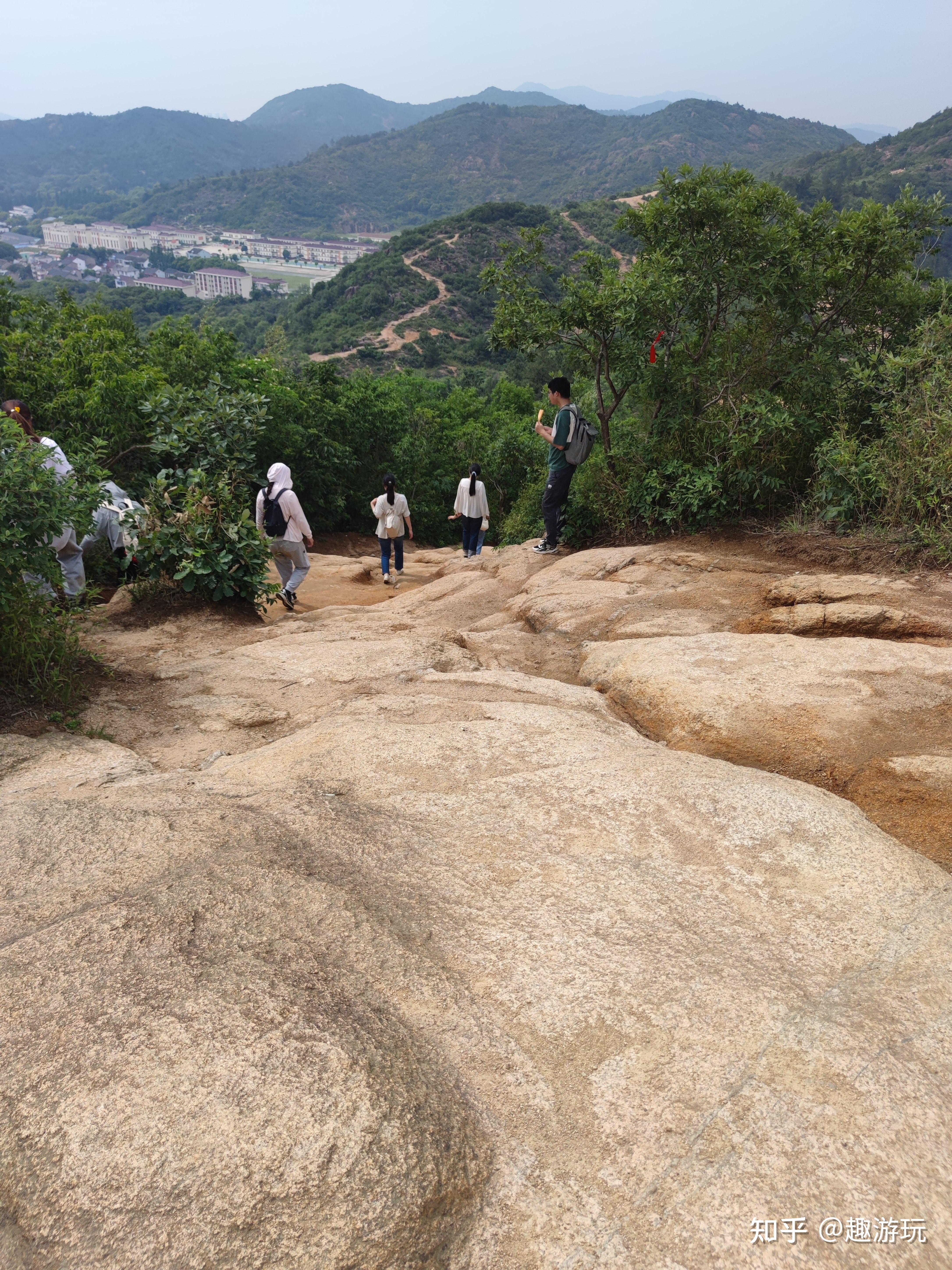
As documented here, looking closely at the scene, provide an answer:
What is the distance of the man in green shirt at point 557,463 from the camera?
803cm

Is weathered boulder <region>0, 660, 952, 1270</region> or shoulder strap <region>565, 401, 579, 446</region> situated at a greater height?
shoulder strap <region>565, 401, 579, 446</region>

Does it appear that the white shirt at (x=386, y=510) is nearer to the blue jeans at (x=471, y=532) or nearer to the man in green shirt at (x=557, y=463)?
the blue jeans at (x=471, y=532)

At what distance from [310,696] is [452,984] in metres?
2.82

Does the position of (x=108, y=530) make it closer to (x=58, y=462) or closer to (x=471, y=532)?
(x=58, y=462)

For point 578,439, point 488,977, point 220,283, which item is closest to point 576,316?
point 578,439

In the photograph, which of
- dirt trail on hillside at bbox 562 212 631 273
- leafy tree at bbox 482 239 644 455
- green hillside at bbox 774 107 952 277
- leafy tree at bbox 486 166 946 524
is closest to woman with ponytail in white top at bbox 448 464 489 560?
leafy tree at bbox 482 239 644 455

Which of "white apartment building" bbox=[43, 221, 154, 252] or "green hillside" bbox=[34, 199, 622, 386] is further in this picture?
"white apartment building" bbox=[43, 221, 154, 252]

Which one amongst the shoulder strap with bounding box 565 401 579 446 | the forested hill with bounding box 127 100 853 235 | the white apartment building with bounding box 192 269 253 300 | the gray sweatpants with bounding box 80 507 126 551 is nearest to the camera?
the gray sweatpants with bounding box 80 507 126 551

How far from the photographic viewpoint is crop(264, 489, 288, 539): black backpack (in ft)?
25.1

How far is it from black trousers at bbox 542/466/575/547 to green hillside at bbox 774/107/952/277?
195 feet

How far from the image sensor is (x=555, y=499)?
8.47 metres

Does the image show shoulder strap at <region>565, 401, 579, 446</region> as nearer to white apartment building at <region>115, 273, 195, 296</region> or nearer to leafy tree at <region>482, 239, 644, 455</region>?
leafy tree at <region>482, 239, 644, 455</region>

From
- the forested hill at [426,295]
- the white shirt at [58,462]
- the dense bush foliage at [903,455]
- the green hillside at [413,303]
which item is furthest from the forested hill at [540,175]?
the white shirt at [58,462]

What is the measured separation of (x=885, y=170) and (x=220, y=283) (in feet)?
316
